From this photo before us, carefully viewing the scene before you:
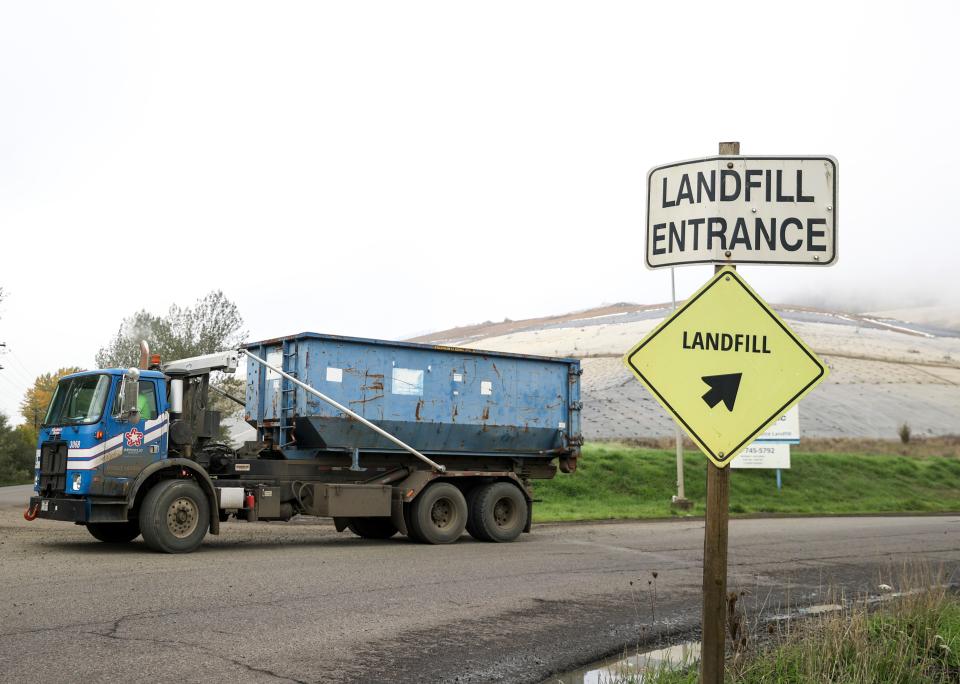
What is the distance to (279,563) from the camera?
12.2m

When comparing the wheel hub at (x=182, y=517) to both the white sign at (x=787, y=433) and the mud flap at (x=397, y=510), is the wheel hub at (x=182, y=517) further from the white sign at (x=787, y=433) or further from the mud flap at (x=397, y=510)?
the white sign at (x=787, y=433)

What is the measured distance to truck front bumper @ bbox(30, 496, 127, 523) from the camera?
43.6ft

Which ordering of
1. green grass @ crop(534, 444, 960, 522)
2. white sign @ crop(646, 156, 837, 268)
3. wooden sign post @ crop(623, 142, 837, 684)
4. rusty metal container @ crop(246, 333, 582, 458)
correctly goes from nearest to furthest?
1. wooden sign post @ crop(623, 142, 837, 684)
2. white sign @ crop(646, 156, 837, 268)
3. rusty metal container @ crop(246, 333, 582, 458)
4. green grass @ crop(534, 444, 960, 522)

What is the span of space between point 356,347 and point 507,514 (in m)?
4.25

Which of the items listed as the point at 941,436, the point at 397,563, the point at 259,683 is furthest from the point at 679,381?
the point at 941,436

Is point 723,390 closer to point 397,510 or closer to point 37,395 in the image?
point 397,510

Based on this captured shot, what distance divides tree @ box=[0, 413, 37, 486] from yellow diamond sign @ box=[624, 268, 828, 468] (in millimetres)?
49798

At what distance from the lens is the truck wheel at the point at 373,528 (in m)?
17.4

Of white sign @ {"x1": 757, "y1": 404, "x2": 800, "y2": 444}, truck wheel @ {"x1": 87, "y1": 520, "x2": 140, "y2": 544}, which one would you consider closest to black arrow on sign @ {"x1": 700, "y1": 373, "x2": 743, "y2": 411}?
truck wheel @ {"x1": 87, "y1": 520, "x2": 140, "y2": 544}

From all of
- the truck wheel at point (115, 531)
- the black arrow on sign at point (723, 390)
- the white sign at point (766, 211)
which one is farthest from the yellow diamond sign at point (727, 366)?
the truck wheel at point (115, 531)

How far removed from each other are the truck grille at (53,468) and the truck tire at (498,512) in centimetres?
683

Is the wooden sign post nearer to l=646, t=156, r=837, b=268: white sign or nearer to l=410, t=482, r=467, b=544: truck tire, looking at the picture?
l=646, t=156, r=837, b=268: white sign

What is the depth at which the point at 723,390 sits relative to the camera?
4957mm

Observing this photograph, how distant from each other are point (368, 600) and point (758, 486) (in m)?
26.0
